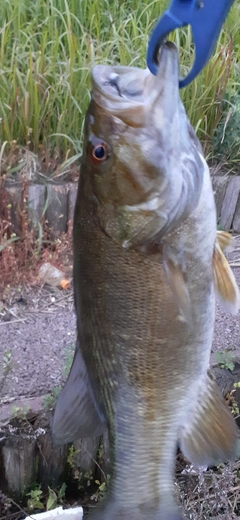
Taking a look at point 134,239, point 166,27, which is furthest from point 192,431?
point 166,27

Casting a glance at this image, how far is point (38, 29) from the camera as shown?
14.0ft

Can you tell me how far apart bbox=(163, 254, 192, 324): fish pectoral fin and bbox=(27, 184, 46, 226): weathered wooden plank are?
85.8 inches

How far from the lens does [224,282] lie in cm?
140

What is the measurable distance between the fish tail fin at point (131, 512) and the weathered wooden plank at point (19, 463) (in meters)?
0.94

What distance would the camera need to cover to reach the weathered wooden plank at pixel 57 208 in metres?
3.44

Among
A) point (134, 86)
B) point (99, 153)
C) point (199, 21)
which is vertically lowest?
point (99, 153)

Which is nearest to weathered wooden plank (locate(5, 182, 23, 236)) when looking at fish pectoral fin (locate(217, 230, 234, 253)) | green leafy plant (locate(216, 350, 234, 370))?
green leafy plant (locate(216, 350, 234, 370))

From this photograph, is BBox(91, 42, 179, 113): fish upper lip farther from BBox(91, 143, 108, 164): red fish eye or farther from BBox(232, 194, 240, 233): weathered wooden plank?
BBox(232, 194, 240, 233): weathered wooden plank

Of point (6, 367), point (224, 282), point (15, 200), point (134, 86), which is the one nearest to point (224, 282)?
point (224, 282)

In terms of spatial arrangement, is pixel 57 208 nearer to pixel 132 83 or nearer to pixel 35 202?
pixel 35 202

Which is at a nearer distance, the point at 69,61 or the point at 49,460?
the point at 49,460

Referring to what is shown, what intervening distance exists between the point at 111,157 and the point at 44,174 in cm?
231

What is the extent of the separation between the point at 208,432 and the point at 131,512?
9.7 inches

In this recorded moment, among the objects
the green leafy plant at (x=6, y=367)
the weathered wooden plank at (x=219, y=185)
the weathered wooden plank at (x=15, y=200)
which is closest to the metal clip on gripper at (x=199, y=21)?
the green leafy plant at (x=6, y=367)
